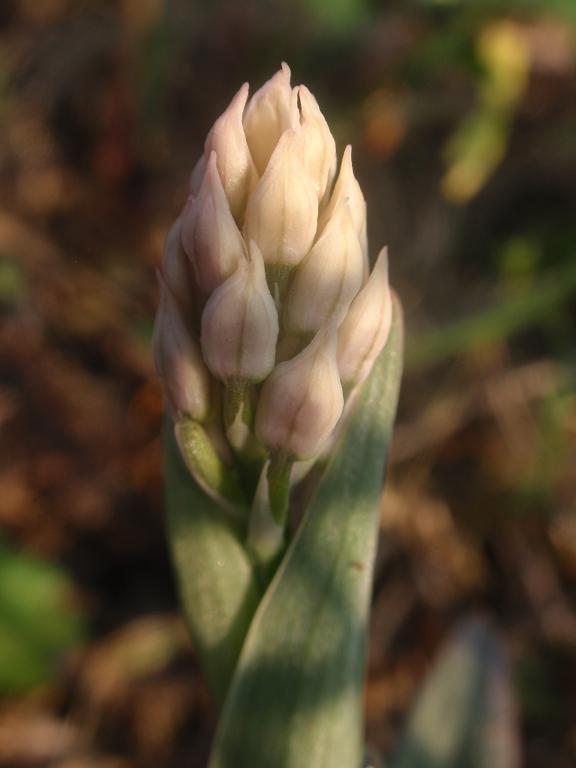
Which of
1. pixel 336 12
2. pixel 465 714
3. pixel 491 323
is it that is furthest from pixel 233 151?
pixel 336 12

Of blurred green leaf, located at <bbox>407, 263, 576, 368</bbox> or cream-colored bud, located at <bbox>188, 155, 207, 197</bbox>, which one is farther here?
blurred green leaf, located at <bbox>407, 263, 576, 368</bbox>

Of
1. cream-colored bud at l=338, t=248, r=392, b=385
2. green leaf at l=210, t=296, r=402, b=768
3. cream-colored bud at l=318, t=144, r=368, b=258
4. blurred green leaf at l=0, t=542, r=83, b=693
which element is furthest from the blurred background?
cream-colored bud at l=318, t=144, r=368, b=258

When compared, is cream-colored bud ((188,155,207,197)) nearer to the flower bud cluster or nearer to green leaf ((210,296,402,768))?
the flower bud cluster

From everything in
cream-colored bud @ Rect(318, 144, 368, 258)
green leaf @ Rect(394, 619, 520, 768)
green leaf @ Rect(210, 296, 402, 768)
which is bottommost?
green leaf @ Rect(394, 619, 520, 768)

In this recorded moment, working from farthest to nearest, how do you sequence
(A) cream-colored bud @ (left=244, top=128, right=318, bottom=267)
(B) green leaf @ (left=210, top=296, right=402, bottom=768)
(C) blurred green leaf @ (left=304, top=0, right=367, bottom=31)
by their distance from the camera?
1. (C) blurred green leaf @ (left=304, top=0, right=367, bottom=31)
2. (B) green leaf @ (left=210, top=296, right=402, bottom=768)
3. (A) cream-colored bud @ (left=244, top=128, right=318, bottom=267)

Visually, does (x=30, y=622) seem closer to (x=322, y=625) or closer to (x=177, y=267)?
(x=322, y=625)

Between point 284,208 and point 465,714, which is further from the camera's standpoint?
point 465,714

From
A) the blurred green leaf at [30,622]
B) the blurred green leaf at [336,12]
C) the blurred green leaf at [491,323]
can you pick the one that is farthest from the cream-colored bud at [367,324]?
the blurred green leaf at [336,12]
